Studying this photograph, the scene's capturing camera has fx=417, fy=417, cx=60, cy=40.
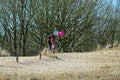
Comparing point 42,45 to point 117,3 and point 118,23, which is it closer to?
point 118,23

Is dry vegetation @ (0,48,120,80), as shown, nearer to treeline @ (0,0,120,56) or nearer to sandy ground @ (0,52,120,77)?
sandy ground @ (0,52,120,77)

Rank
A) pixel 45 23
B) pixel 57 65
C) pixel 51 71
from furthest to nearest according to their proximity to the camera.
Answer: pixel 45 23
pixel 57 65
pixel 51 71

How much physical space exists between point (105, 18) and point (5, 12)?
12.4 meters

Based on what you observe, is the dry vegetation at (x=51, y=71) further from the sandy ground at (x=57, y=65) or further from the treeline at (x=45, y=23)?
the treeline at (x=45, y=23)

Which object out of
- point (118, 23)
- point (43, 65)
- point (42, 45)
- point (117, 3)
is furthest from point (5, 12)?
point (43, 65)

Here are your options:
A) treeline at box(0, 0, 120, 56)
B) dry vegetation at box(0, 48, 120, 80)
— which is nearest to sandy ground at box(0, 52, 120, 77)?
dry vegetation at box(0, 48, 120, 80)

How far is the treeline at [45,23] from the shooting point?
39406mm

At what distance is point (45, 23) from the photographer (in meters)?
39.8

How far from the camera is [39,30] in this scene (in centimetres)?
4016

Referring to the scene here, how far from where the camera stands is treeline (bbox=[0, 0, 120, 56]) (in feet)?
129

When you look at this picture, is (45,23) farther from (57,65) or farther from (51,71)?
(51,71)

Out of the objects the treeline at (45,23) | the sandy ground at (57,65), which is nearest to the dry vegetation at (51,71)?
the sandy ground at (57,65)

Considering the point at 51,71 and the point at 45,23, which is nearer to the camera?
the point at 51,71

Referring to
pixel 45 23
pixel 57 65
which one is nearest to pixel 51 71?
pixel 57 65
